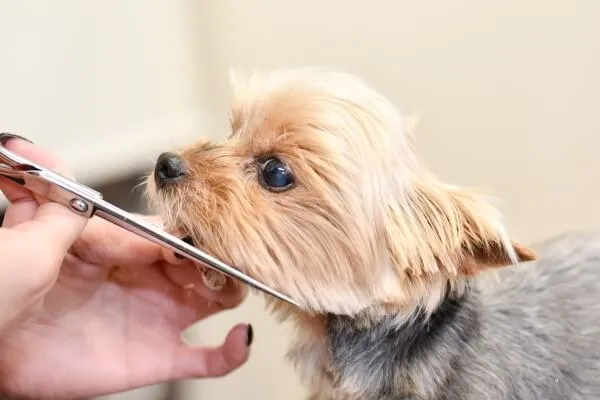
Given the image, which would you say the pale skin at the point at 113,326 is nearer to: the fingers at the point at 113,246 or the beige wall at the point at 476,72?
the fingers at the point at 113,246

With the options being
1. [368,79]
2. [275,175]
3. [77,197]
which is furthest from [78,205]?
[368,79]

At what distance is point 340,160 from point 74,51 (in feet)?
1.77

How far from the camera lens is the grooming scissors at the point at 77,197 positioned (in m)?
0.68

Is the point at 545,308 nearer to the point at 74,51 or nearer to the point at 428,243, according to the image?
the point at 428,243

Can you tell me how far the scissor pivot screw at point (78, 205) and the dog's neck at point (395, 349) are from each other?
10.9 inches

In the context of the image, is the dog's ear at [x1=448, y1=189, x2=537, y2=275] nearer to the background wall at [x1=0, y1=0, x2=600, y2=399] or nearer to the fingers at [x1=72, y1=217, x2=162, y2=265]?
the fingers at [x1=72, y1=217, x2=162, y2=265]

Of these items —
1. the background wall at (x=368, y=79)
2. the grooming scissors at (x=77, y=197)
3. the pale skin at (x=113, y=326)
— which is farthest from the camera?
the background wall at (x=368, y=79)

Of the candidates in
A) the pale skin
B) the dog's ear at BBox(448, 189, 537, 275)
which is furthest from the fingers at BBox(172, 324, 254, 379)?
the dog's ear at BBox(448, 189, 537, 275)

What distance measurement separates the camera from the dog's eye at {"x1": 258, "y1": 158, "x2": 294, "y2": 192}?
0.75 meters

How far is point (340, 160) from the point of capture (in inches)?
28.9

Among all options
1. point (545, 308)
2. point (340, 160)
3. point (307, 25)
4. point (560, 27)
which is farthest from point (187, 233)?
point (560, 27)

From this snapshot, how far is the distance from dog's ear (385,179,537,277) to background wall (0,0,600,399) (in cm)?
55

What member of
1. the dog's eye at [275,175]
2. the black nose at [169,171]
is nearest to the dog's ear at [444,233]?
the dog's eye at [275,175]

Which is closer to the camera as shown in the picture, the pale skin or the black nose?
the black nose
